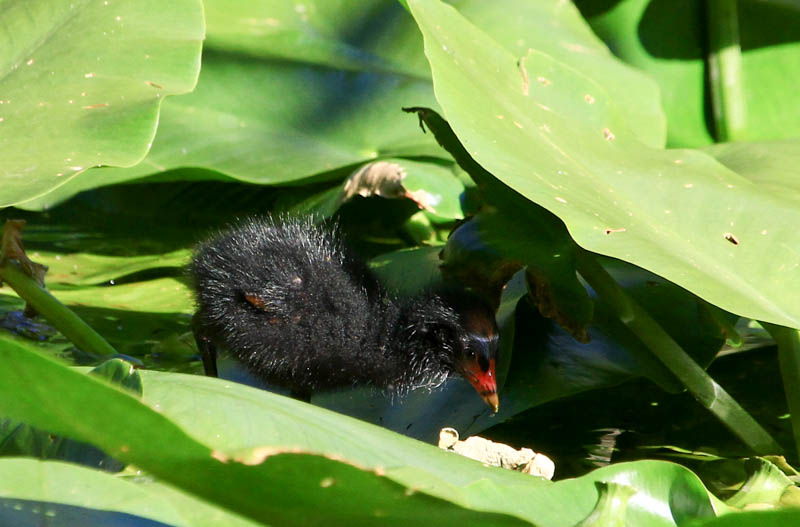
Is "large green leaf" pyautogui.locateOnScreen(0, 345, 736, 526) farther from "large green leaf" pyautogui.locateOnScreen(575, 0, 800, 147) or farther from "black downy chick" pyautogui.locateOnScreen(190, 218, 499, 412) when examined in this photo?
"large green leaf" pyautogui.locateOnScreen(575, 0, 800, 147)

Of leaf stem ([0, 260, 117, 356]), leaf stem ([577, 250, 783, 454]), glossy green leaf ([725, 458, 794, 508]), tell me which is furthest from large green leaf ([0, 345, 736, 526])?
leaf stem ([0, 260, 117, 356])

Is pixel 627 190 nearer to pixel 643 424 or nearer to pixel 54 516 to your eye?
pixel 643 424

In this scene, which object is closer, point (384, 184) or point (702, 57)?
point (384, 184)

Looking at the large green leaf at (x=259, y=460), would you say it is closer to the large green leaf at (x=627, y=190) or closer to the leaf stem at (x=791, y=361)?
the large green leaf at (x=627, y=190)

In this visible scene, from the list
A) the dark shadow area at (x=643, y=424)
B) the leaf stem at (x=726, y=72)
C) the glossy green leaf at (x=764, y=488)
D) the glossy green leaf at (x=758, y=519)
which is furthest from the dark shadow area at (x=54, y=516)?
the leaf stem at (x=726, y=72)

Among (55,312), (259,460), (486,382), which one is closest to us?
(259,460)

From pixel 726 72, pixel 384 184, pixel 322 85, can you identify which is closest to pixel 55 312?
pixel 384 184
